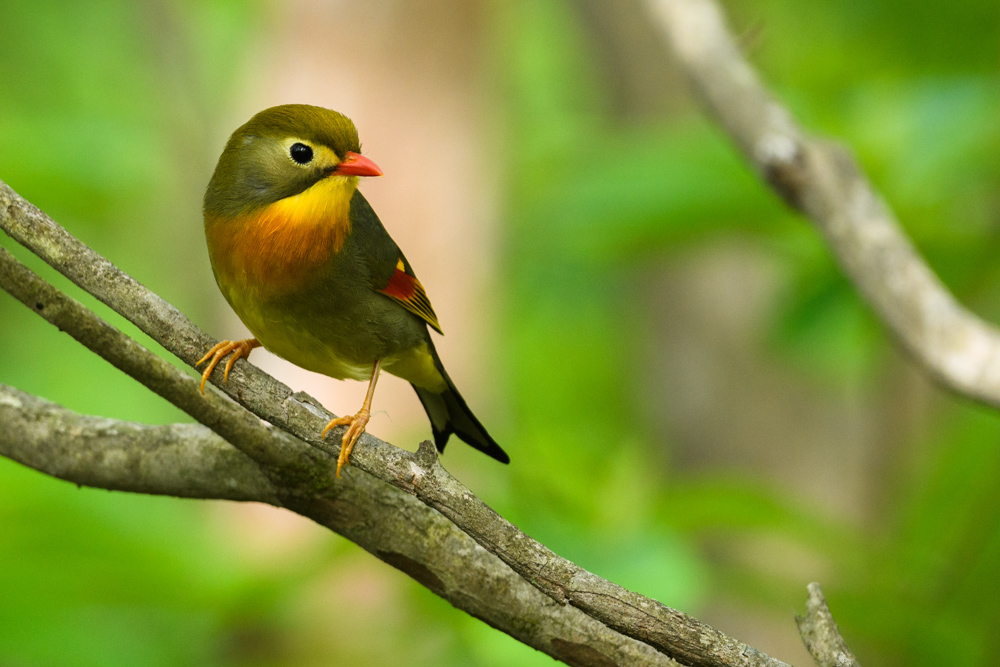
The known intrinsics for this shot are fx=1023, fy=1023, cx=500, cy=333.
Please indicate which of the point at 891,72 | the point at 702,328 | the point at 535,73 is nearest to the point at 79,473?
the point at 891,72

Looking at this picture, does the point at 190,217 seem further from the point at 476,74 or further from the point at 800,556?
the point at 800,556

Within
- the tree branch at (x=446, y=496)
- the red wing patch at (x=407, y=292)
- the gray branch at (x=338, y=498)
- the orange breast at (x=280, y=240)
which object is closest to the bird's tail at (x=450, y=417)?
the red wing patch at (x=407, y=292)

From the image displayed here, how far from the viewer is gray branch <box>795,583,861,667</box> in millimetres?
1873

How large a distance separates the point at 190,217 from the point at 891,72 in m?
4.36

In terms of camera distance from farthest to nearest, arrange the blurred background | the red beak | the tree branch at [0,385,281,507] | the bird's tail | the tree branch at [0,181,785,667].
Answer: the blurred background → the bird's tail → the red beak → the tree branch at [0,385,281,507] → the tree branch at [0,181,785,667]

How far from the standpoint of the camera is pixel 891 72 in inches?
211

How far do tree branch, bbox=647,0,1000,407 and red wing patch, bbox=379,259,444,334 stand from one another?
1267 millimetres

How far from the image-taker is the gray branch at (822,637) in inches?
73.7

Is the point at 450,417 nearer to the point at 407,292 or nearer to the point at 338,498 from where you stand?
the point at 407,292

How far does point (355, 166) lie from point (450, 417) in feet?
3.29

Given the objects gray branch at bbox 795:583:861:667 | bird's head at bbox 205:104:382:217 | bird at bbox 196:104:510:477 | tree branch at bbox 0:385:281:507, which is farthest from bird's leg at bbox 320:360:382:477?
gray branch at bbox 795:583:861:667

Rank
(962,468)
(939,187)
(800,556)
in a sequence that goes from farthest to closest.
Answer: (800,556) → (939,187) → (962,468)

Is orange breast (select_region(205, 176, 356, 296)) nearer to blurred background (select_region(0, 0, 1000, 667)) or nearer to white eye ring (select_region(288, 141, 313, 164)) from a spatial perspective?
white eye ring (select_region(288, 141, 313, 164))

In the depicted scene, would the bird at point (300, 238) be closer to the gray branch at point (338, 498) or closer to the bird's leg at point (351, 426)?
the bird's leg at point (351, 426)
